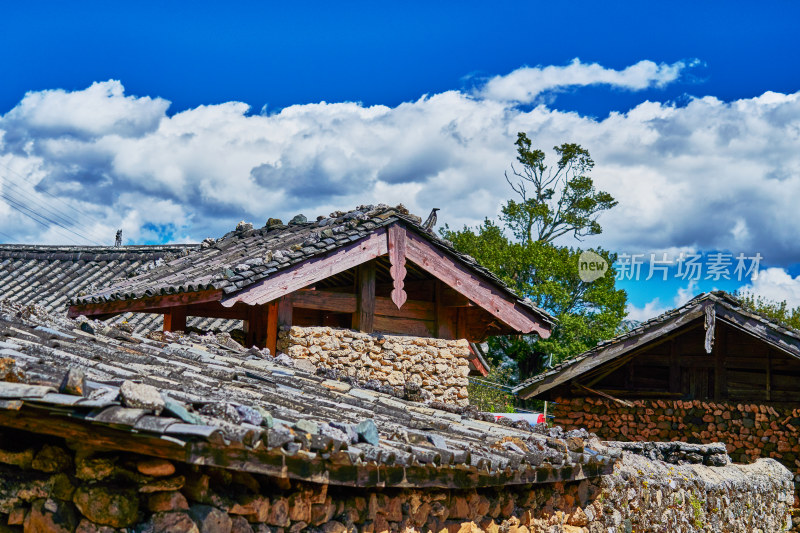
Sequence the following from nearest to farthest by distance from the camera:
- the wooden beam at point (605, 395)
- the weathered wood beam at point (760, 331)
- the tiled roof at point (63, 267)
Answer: the weathered wood beam at point (760, 331)
the wooden beam at point (605, 395)
the tiled roof at point (63, 267)

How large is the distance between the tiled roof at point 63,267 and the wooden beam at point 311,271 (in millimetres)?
9518

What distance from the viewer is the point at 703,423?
43.5 feet

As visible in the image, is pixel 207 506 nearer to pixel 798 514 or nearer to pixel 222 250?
pixel 222 250

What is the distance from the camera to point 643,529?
7.44 meters

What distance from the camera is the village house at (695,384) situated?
12766mm

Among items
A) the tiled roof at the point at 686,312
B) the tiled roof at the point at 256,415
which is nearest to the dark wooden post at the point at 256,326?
the tiled roof at the point at 256,415

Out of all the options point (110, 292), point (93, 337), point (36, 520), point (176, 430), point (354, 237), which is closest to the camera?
point (176, 430)

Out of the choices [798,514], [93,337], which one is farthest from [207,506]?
[798,514]

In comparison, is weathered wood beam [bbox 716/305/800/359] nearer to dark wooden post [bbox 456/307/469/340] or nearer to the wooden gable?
the wooden gable

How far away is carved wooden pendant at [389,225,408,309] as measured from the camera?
10.2 meters

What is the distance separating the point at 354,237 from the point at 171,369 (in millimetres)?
5008

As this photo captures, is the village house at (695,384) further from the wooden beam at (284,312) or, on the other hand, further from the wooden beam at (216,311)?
the wooden beam at (284,312)

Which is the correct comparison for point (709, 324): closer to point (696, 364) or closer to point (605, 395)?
point (696, 364)

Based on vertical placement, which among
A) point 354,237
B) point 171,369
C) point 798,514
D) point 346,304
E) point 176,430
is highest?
point 354,237
